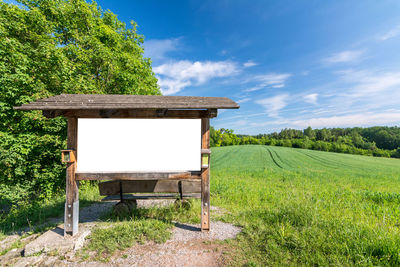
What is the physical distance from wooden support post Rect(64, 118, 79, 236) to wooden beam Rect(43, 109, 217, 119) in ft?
0.81

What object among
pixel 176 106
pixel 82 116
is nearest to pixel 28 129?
pixel 82 116

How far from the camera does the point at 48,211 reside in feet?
16.8

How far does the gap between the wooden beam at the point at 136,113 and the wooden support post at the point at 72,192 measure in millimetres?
247

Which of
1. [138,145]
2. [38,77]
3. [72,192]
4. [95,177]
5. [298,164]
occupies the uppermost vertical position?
[38,77]

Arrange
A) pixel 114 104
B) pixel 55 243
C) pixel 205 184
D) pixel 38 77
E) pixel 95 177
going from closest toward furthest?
pixel 55 243 → pixel 114 104 → pixel 95 177 → pixel 205 184 → pixel 38 77

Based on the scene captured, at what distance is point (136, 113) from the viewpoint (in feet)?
12.5

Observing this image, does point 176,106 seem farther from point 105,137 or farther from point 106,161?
point 106,161

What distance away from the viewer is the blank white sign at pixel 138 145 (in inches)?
149

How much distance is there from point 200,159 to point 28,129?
7818 millimetres

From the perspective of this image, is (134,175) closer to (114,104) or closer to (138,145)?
(138,145)

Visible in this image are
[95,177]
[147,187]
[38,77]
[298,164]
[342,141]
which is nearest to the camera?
[95,177]

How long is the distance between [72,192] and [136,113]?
7.73 feet

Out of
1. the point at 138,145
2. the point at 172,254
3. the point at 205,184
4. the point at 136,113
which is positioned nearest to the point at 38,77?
the point at 136,113

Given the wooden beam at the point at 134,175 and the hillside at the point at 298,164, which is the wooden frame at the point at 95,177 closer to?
the wooden beam at the point at 134,175
